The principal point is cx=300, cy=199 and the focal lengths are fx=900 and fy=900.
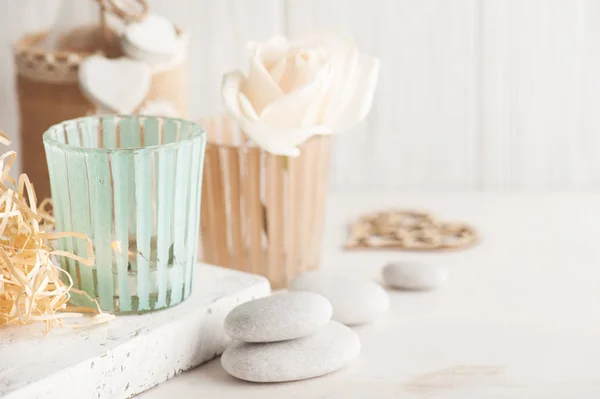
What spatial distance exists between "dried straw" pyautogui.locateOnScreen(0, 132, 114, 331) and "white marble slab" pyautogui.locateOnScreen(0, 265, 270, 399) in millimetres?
11

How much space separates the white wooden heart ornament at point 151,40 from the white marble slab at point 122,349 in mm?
229

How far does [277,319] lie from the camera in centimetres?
54

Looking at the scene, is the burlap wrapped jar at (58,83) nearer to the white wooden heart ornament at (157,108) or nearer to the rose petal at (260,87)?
the white wooden heart ornament at (157,108)

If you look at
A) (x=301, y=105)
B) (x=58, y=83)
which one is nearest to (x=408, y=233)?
(x=301, y=105)

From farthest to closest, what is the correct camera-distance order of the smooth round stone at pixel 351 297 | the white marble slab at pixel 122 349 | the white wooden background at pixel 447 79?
the white wooden background at pixel 447 79, the smooth round stone at pixel 351 297, the white marble slab at pixel 122 349

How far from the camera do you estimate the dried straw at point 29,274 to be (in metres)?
0.53

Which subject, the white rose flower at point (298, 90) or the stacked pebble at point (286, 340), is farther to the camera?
the white rose flower at point (298, 90)

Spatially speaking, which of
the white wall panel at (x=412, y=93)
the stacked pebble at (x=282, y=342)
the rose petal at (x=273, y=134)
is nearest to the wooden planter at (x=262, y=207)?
the rose petal at (x=273, y=134)

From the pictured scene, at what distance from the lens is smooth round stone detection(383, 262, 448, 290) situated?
701 millimetres

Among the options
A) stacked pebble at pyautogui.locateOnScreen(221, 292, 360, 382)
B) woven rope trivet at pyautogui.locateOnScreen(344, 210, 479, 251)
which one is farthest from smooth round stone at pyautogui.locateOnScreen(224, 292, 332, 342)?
woven rope trivet at pyautogui.locateOnScreen(344, 210, 479, 251)

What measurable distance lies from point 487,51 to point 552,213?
204 millimetres

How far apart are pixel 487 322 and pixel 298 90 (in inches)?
8.4

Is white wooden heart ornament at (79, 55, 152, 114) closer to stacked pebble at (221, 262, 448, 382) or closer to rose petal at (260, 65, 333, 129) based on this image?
rose petal at (260, 65, 333, 129)

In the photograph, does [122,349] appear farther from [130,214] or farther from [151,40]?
[151,40]
